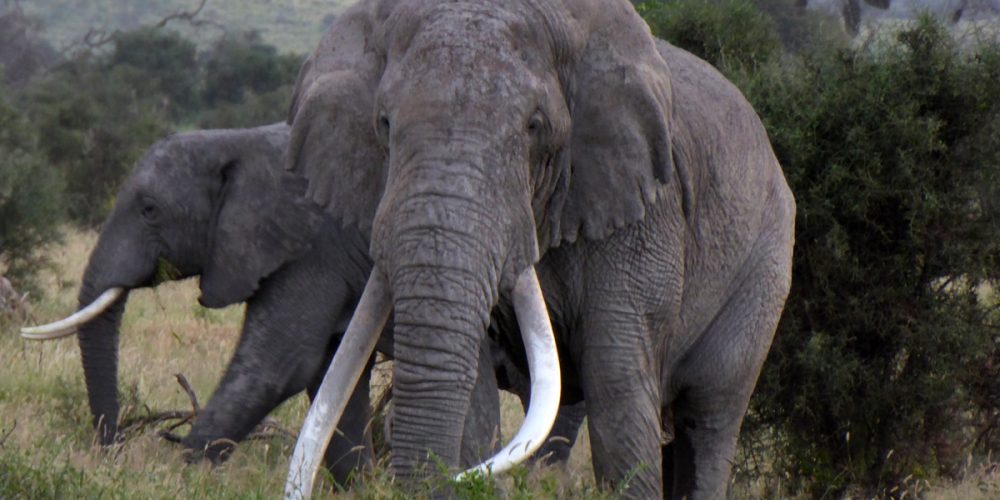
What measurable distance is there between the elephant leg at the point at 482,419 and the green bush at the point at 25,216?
23.9 ft

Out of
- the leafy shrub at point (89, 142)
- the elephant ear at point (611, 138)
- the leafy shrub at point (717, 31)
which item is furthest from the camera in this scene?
the leafy shrub at point (89, 142)

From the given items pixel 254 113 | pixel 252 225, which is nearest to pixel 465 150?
pixel 252 225

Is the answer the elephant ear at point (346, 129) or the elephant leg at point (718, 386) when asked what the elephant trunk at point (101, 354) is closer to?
the elephant ear at point (346, 129)

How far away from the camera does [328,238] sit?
266 inches

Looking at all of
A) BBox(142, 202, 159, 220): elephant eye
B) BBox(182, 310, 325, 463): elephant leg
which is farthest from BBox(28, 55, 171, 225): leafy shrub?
BBox(182, 310, 325, 463): elephant leg

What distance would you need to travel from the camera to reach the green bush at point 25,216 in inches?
473

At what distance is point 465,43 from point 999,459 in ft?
12.8

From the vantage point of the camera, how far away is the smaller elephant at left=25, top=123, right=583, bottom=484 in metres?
6.61

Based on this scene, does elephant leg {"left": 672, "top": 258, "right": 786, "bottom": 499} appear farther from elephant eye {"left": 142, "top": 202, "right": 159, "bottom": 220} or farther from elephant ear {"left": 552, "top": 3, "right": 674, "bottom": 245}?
elephant eye {"left": 142, "top": 202, "right": 159, "bottom": 220}

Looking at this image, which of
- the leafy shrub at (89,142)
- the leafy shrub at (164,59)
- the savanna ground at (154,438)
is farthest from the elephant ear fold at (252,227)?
the leafy shrub at (164,59)

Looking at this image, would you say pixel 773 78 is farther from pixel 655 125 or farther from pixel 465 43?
pixel 465 43

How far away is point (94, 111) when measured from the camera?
19375mm

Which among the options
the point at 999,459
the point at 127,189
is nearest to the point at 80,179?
the point at 127,189

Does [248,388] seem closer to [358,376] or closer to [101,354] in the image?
[101,354]
